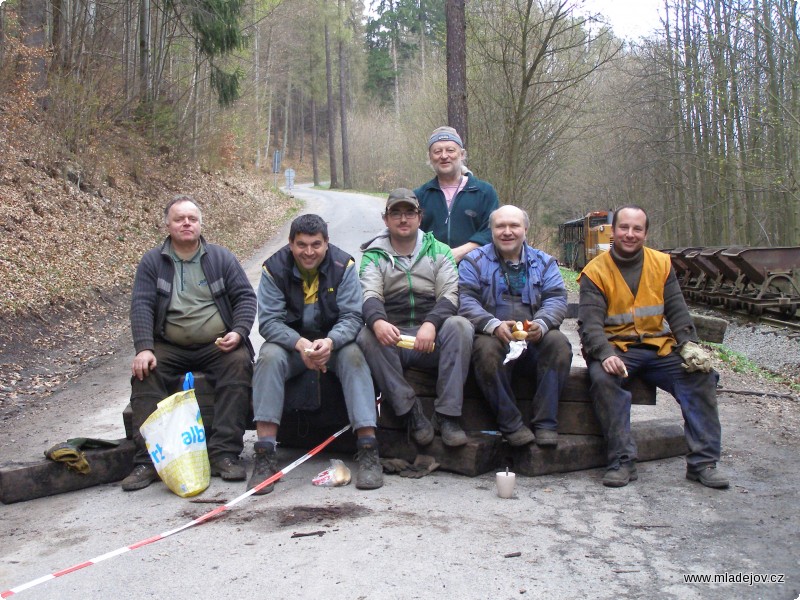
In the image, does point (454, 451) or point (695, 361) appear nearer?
point (695, 361)

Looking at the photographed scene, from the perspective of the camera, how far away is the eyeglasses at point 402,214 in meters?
5.09

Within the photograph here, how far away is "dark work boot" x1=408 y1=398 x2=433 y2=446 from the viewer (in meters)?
4.90

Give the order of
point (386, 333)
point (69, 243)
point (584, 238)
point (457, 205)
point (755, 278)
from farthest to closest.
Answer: point (584, 238) < point (755, 278) < point (69, 243) < point (457, 205) < point (386, 333)

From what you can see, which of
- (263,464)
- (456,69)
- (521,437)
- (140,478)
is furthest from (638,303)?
(456,69)

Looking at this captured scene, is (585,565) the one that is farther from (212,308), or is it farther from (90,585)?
(212,308)

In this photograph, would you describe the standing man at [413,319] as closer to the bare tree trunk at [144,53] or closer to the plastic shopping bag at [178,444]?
the plastic shopping bag at [178,444]

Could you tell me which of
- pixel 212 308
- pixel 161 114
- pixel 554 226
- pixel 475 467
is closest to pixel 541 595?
pixel 475 467

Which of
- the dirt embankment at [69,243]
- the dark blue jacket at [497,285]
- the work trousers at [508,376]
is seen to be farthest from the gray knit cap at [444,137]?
the dirt embankment at [69,243]

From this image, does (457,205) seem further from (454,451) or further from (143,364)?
(143,364)

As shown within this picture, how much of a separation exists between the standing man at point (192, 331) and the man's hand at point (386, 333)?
2.88 feet

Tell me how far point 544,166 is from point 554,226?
24940mm

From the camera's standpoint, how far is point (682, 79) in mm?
24031

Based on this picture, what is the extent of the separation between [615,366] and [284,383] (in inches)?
79.9

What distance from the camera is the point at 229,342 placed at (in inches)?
194
